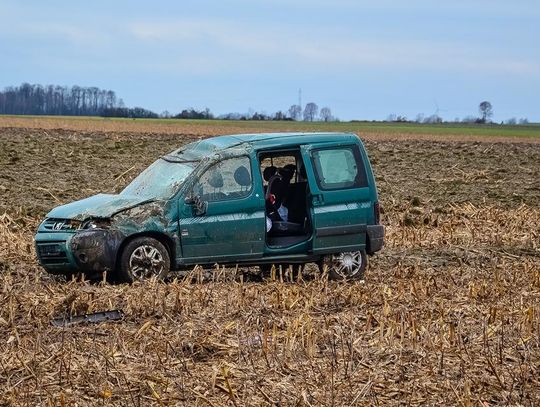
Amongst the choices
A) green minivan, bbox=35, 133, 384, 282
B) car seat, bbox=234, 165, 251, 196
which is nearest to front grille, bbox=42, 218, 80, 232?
green minivan, bbox=35, 133, 384, 282

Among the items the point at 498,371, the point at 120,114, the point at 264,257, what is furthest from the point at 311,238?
the point at 120,114

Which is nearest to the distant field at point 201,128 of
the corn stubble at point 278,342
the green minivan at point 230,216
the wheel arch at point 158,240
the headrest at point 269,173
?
the headrest at point 269,173

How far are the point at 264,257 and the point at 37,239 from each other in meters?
2.80

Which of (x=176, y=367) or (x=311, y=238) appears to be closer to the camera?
(x=176, y=367)

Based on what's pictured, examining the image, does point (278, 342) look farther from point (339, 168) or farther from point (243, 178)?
point (339, 168)

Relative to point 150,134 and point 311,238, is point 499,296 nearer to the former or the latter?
point 311,238

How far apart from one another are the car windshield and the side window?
0.25 m

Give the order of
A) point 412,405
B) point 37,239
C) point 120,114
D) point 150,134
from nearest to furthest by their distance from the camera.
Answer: point 412,405, point 37,239, point 150,134, point 120,114

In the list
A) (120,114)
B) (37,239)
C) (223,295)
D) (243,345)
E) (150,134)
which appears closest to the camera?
(243,345)

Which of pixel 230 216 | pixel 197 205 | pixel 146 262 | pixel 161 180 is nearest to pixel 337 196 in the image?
pixel 230 216

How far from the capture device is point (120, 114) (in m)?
104

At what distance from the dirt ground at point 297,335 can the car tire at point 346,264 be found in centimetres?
32

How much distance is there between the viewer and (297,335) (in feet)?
28.5

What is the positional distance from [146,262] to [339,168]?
2871 millimetres
